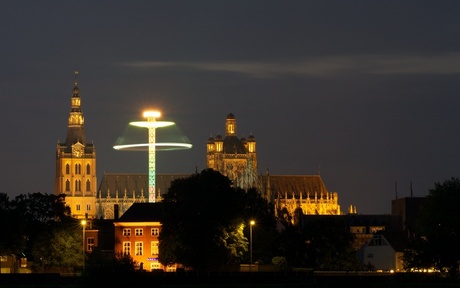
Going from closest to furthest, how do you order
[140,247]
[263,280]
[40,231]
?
[263,280]
[40,231]
[140,247]

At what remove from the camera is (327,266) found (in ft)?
484

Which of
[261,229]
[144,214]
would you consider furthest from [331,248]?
[144,214]

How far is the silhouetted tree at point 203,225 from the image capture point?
13375 centimetres

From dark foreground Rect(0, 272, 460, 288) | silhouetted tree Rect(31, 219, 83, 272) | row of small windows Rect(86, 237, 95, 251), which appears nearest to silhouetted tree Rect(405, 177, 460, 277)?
dark foreground Rect(0, 272, 460, 288)

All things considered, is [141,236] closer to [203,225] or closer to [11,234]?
[11,234]

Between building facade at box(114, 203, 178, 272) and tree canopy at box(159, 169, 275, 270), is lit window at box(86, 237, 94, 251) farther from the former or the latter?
tree canopy at box(159, 169, 275, 270)

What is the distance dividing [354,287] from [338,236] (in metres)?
54.3

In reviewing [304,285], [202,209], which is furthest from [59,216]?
[304,285]

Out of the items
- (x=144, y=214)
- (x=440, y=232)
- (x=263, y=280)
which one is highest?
(x=144, y=214)

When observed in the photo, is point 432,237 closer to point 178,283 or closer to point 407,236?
point 178,283

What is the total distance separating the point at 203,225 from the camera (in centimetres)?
13462

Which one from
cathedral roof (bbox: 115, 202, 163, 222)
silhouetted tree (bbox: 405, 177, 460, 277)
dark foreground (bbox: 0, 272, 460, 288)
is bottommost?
dark foreground (bbox: 0, 272, 460, 288)

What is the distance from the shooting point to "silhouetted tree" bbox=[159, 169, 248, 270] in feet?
439

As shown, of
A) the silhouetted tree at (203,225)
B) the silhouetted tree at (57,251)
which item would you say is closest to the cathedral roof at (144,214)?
the silhouetted tree at (57,251)
